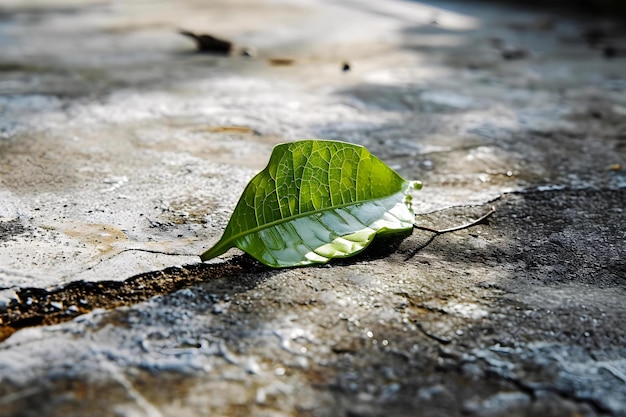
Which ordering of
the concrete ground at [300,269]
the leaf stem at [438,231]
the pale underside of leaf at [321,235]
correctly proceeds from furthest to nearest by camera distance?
the leaf stem at [438,231] < the pale underside of leaf at [321,235] < the concrete ground at [300,269]

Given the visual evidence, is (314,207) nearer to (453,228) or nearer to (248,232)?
(248,232)

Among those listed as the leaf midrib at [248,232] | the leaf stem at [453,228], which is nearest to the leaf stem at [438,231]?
the leaf stem at [453,228]

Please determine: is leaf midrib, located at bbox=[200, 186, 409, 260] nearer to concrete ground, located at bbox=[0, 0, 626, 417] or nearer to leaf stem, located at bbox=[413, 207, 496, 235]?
concrete ground, located at bbox=[0, 0, 626, 417]

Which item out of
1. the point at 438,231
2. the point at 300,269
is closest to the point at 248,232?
the point at 300,269

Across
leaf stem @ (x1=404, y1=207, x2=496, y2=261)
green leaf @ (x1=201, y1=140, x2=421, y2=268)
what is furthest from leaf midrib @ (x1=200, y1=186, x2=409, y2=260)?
leaf stem @ (x1=404, y1=207, x2=496, y2=261)

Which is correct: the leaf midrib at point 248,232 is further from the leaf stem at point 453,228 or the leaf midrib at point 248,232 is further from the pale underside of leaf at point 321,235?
the leaf stem at point 453,228

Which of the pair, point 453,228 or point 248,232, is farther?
point 453,228
